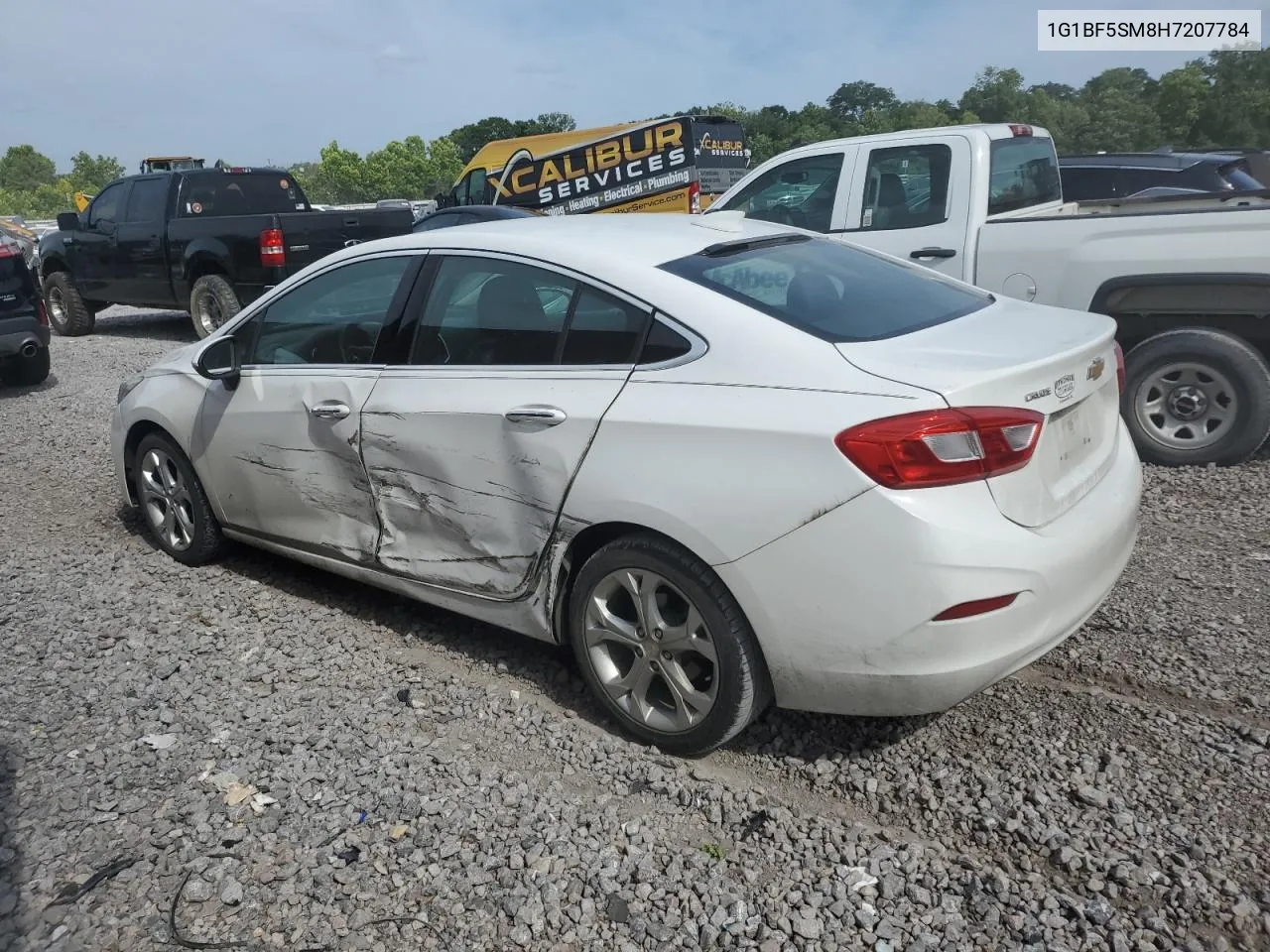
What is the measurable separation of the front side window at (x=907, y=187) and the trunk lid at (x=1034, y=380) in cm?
341

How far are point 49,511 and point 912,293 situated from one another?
5262 millimetres

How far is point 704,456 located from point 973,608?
824mm

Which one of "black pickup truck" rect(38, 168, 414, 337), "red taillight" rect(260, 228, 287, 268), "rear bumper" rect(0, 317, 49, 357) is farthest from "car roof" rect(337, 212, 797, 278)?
"black pickup truck" rect(38, 168, 414, 337)

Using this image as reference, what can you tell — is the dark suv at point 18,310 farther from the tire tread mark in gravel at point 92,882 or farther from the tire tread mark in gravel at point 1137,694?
the tire tread mark in gravel at point 1137,694

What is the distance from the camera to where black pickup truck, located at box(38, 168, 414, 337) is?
11133 millimetres

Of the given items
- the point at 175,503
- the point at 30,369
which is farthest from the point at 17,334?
the point at 175,503

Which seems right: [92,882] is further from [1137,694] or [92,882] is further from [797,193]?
[797,193]

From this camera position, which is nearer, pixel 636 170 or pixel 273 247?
pixel 273 247

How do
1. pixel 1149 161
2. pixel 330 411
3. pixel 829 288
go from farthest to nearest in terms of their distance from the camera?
pixel 1149 161, pixel 330 411, pixel 829 288

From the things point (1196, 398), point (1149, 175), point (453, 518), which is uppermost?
point (1149, 175)

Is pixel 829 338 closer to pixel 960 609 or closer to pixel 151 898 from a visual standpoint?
pixel 960 609

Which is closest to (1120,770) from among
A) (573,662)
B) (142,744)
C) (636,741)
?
(636,741)

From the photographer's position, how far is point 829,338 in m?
2.98

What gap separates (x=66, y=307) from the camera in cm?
1362
